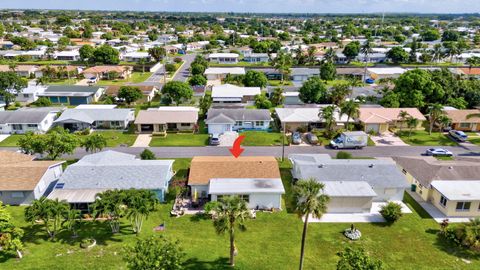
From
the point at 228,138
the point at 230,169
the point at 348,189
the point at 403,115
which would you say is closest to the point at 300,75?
the point at 403,115

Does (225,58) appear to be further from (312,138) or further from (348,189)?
(348,189)

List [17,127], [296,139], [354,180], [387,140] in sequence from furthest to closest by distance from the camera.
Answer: [17,127] → [387,140] → [296,139] → [354,180]

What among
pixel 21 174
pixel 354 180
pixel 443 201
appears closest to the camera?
pixel 443 201

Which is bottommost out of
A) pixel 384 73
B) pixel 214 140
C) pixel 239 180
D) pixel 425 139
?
pixel 425 139

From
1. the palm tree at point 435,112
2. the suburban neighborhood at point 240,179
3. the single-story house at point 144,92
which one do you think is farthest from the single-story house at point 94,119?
→ the palm tree at point 435,112

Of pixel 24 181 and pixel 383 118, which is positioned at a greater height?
pixel 383 118

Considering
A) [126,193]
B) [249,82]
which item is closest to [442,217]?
[126,193]

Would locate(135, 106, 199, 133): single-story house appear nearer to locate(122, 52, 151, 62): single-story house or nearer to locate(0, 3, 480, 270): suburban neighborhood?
locate(0, 3, 480, 270): suburban neighborhood

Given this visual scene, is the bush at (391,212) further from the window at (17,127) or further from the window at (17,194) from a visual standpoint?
the window at (17,127)

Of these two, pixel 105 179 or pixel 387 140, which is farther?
pixel 387 140
